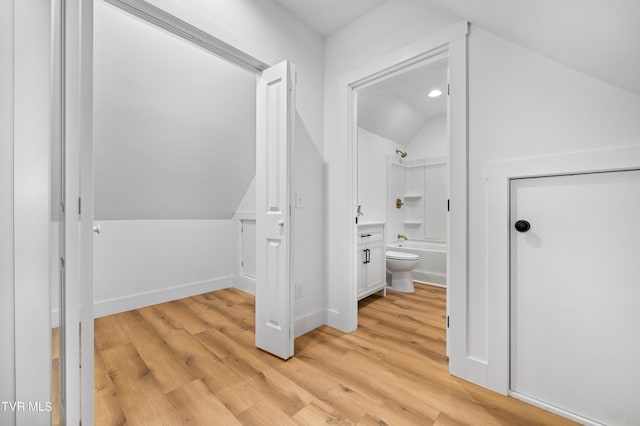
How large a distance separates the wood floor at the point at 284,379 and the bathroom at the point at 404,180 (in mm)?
874

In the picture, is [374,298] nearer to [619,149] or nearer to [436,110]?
[619,149]

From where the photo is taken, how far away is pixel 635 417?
1.12 meters

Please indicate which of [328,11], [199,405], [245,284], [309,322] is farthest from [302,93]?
[245,284]

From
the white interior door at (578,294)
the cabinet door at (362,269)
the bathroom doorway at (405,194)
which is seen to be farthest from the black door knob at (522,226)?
the cabinet door at (362,269)

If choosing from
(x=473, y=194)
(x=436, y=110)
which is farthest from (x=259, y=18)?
(x=436, y=110)

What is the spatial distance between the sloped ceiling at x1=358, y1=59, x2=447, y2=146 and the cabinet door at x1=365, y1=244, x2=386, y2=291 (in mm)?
1658

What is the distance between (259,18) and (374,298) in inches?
117

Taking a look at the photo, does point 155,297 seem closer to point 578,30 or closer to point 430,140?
point 578,30

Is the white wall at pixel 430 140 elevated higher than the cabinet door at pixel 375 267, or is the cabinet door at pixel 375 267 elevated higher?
the white wall at pixel 430 140

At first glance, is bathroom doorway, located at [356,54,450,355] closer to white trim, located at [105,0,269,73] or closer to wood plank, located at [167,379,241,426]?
white trim, located at [105,0,269,73]

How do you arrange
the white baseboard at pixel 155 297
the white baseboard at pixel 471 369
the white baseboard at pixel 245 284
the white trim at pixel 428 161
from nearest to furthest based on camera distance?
the white baseboard at pixel 471 369 < the white baseboard at pixel 155 297 < the white baseboard at pixel 245 284 < the white trim at pixel 428 161

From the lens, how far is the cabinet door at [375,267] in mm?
2855

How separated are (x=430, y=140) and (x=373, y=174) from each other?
143 cm

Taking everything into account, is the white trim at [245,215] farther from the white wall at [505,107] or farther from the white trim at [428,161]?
the white trim at [428,161]
